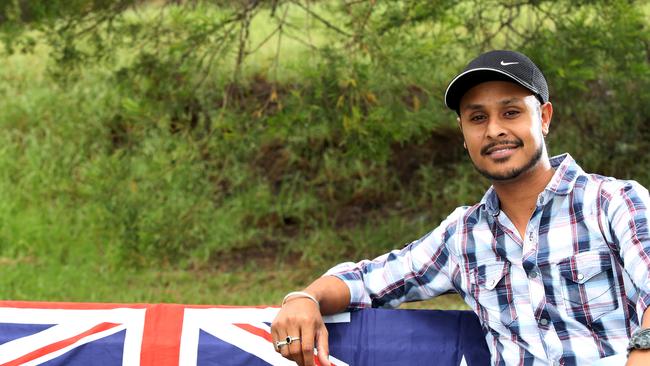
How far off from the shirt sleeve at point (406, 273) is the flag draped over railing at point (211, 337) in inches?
3.1

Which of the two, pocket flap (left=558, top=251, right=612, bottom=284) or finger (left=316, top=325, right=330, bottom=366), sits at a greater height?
pocket flap (left=558, top=251, right=612, bottom=284)

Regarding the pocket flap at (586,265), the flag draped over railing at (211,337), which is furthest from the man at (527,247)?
the flag draped over railing at (211,337)

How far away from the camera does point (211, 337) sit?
9.77ft

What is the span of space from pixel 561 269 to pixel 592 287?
0.29 ft

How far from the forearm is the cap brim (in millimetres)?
611

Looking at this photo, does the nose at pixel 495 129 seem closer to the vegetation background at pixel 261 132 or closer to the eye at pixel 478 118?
the eye at pixel 478 118

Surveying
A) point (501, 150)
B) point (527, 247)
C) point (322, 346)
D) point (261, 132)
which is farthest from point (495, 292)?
point (261, 132)

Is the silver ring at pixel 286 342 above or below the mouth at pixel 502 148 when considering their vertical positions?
below

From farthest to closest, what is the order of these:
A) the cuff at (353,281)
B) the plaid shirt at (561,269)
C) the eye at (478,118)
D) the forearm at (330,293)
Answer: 1. the cuff at (353,281)
2. the forearm at (330,293)
3. the eye at (478,118)
4. the plaid shirt at (561,269)

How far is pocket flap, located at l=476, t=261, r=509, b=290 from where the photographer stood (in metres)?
2.57

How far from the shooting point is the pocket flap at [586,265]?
243cm

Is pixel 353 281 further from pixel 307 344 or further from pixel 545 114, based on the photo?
pixel 545 114

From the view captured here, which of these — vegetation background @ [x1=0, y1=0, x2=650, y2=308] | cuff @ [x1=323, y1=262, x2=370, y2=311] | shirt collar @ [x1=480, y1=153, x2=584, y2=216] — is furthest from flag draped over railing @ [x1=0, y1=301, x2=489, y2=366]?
vegetation background @ [x1=0, y1=0, x2=650, y2=308]

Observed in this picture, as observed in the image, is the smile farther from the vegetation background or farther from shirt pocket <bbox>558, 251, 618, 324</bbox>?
the vegetation background
